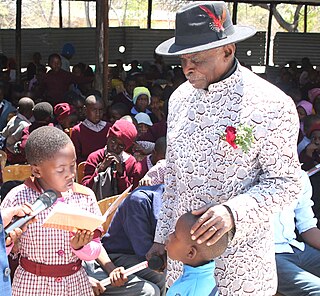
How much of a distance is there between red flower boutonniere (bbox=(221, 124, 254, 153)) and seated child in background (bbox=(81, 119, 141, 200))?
2297mm

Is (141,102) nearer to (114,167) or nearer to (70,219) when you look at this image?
(114,167)

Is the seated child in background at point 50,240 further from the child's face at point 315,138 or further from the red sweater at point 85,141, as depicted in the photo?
the child's face at point 315,138

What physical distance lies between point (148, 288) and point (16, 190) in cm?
101

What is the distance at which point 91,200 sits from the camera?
2.93 m

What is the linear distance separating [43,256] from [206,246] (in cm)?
87

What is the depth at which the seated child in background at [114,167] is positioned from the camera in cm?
443

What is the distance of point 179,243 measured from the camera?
224 cm

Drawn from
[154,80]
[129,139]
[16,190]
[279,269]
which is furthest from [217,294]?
[154,80]

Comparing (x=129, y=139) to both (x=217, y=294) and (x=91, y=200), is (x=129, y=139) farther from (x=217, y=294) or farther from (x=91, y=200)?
(x=217, y=294)

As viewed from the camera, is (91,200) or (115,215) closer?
(91,200)

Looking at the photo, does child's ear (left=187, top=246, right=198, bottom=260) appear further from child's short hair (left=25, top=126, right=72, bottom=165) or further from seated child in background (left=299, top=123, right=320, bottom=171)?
seated child in background (left=299, top=123, right=320, bottom=171)

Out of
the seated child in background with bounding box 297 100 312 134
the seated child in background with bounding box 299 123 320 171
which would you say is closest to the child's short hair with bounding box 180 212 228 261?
the seated child in background with bounding box 299 123 320 171

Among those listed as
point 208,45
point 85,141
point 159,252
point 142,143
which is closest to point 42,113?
point 85,141

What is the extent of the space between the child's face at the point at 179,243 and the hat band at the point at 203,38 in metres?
0.62
